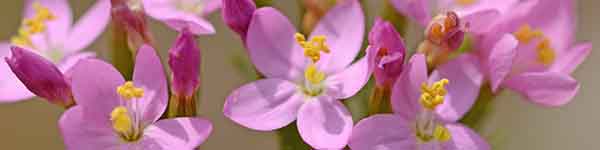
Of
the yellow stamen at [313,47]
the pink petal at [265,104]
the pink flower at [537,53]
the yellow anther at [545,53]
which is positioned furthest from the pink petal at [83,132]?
the yellow anther at [545,53]

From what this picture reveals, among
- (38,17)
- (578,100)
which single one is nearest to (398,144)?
(38,17)

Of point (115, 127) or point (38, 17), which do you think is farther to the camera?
point (38, 17)

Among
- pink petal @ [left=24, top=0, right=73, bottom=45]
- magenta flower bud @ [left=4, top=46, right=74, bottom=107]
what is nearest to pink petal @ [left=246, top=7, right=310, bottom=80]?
magenta flower bud @ [left=4, top=46, right=74, bottom=107]

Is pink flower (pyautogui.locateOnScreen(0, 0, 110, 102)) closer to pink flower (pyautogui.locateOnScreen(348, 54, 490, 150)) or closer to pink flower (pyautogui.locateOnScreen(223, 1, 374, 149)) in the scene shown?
pink flower (pyautogui.locateOnScreen(223, 1, 374, 149))

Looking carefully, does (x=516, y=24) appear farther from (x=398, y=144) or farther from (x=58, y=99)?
(x=58, y=99)

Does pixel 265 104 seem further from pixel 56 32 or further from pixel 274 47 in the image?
pixel 56 32

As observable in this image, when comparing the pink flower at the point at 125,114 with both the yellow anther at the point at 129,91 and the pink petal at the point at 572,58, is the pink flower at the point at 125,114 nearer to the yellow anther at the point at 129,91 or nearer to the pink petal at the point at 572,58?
the yellow anther at the point at 129,91

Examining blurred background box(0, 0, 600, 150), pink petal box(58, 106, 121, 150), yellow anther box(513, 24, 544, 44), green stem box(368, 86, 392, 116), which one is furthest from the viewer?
blurred background box(0, 0, 600, 150)
